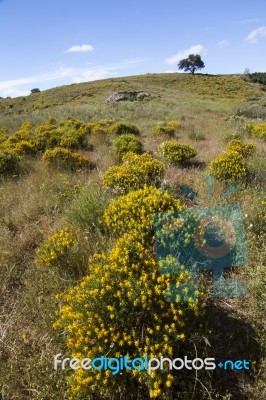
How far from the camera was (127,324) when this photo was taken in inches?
89.7

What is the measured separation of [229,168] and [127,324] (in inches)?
156

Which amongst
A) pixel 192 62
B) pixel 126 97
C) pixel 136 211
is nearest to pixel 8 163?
pixel 136 211

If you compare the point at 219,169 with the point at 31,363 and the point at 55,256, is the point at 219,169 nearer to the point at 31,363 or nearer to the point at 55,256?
the point at 55,256

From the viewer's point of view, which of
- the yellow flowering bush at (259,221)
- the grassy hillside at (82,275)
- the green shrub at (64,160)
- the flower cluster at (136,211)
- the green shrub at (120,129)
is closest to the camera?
the grassy hillside at (82,275)

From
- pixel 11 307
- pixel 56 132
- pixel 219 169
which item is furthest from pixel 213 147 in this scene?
pixel 11 307

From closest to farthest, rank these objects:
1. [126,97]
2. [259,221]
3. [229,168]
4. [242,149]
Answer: [259,221]
[229,168]
[242,149]
[126,97]

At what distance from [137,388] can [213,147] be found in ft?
25.1

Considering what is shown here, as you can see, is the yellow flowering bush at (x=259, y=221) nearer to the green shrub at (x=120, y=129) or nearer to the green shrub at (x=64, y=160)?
the green shrub at (x=64, y=160)

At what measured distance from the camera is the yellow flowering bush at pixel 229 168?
17.3 ft

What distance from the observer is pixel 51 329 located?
2.60 meters

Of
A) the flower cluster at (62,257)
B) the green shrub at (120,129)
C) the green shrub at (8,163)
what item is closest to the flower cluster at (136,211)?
the flower cluster at (62,257)

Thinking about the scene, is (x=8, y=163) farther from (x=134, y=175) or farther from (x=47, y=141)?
(x=134, y=175)

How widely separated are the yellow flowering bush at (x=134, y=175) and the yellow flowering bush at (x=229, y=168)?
1100mm

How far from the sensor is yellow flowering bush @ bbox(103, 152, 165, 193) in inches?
193
